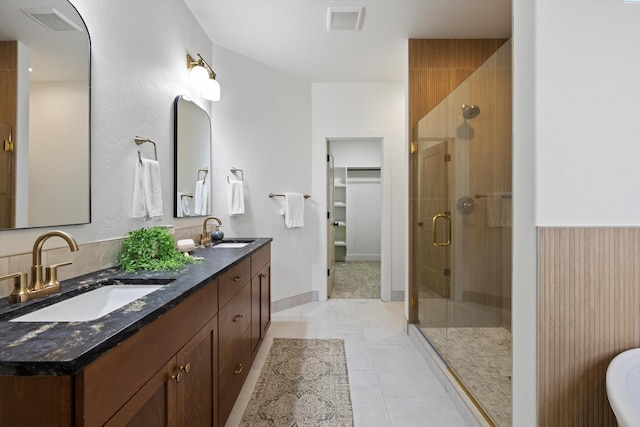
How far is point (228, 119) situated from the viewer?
3.04 metres

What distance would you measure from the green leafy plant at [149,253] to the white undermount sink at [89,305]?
0.72ft

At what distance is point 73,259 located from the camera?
1265 millimetres

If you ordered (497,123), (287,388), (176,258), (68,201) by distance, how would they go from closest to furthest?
(68,201) < (497,123) < (176,258) < (287,388)

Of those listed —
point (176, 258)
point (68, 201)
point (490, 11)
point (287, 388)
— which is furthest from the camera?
point (490, 11)

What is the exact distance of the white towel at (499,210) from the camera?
55.1 inches

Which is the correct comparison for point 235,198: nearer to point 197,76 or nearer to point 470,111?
point 197,76

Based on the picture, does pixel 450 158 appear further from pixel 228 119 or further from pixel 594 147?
pixel 228 119

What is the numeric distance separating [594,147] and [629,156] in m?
0.12

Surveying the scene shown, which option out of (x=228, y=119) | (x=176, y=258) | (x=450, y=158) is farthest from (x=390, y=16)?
(x=176, y=258)

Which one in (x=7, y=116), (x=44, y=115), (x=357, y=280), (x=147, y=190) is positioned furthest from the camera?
(x=357, y=280)

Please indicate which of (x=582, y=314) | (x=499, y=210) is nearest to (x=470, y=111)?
(x=499, y=210)

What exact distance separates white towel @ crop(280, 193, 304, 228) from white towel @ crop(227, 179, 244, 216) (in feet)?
1.64

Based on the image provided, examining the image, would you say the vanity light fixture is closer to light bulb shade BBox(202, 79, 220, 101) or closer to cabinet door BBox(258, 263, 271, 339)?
light bulb shade BBox(202, 79, 220, 101)

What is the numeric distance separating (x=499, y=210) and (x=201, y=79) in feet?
7.25
